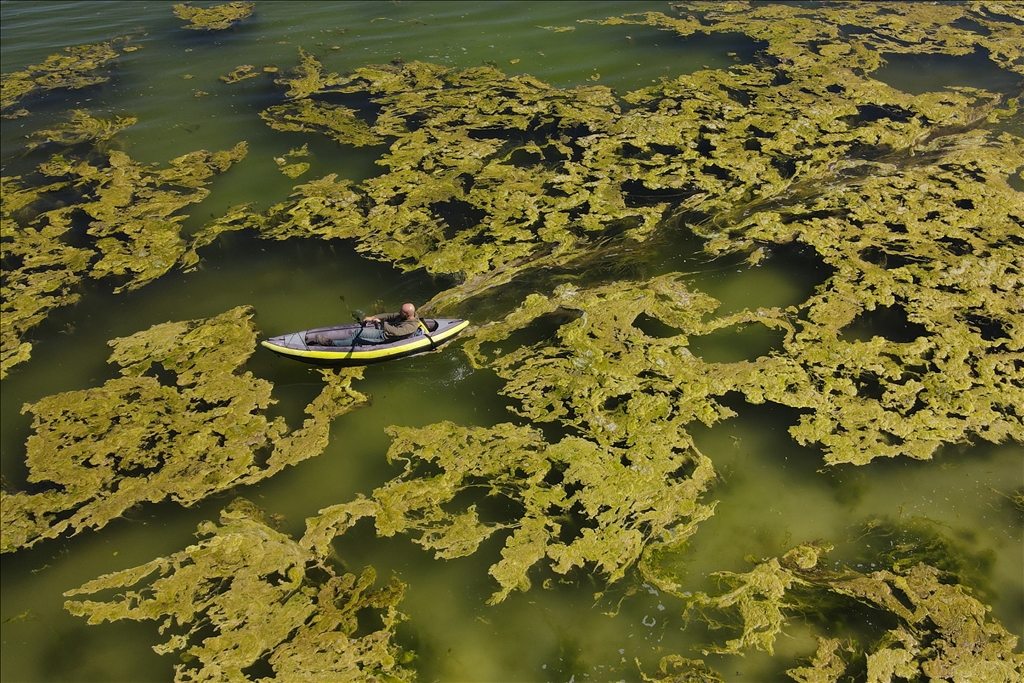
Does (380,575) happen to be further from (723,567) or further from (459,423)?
(723,567)

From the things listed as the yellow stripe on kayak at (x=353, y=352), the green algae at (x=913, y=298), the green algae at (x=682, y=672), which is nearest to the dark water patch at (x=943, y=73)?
the green algae at (x=913, y=298)

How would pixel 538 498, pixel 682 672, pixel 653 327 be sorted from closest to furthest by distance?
pixel 682 672 → pixel 538 498 → pixel 653 327

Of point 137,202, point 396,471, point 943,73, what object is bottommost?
point 396,471

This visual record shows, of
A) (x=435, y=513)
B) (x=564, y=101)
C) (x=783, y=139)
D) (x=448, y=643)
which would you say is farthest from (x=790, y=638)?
(x=564, y=101)

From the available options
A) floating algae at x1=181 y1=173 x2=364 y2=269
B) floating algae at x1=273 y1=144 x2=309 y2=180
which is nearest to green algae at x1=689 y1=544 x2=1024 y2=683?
floating algae at x1=181 y1=173 x2=364 y2=269

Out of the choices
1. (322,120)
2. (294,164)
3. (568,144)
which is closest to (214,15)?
(322,120)

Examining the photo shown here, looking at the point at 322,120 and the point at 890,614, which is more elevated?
the point at 322,120

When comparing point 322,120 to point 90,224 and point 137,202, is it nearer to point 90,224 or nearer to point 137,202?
point 137,202
